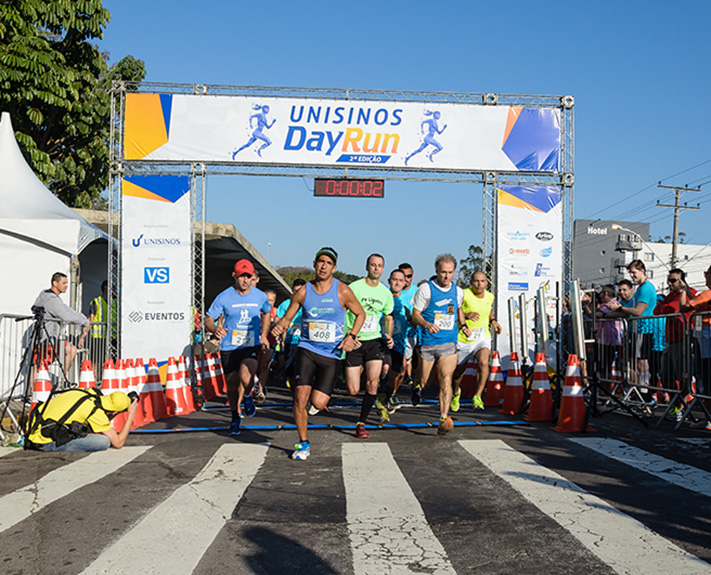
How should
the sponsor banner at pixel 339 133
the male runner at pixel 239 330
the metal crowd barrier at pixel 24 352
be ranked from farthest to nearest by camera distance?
the sponsor banner at pixel 339 133, the metal crowd barrier at pixel 24 352, the male runner at pixel 239 330

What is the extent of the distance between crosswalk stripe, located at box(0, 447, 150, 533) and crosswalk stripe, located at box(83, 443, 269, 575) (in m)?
0.85

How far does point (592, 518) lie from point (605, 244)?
98.0 m

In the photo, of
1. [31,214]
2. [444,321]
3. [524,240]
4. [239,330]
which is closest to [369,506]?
[444,321]

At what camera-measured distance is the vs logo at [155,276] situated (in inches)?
607

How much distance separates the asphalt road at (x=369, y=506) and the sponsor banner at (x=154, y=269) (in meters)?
7.44

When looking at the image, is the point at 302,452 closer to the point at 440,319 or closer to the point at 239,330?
the point at 239,330

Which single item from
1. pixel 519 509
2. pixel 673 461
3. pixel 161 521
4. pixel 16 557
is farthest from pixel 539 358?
pixel 16 557

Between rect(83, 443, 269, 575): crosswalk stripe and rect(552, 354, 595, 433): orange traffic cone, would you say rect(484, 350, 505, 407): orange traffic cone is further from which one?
rect(83, 443, 269, 575): crosswalk stripe

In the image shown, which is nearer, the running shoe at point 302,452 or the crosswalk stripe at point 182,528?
the crosswalk stripe at point 182,528

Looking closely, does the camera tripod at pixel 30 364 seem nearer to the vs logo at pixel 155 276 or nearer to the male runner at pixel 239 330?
the male runner at pixel 239 330

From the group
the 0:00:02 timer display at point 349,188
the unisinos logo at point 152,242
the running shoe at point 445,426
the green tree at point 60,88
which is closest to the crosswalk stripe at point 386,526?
the running shoe at point 445,426

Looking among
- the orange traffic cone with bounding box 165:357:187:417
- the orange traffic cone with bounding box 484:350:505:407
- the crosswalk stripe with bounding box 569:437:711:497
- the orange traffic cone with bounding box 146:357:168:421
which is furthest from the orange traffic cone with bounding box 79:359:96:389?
the orange traffic cone with bounding box 484:350:505:407

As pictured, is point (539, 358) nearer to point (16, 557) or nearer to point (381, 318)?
point (381, 318)

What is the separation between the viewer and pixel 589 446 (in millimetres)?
7473
